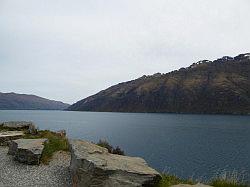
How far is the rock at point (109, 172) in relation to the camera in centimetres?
1448

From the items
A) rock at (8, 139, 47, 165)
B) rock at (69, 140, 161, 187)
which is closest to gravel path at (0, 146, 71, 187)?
rock at (8, 139, 47, 165)

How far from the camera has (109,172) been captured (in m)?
14.7

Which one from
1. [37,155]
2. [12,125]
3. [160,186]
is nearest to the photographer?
[160,186]

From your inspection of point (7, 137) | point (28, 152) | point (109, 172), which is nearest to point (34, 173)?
point (28, 152)

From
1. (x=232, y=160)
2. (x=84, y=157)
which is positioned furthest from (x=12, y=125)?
(x=232, y=160)

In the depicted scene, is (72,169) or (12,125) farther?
(12,125)

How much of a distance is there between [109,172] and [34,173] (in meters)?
A: 5.29

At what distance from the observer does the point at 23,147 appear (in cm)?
2066

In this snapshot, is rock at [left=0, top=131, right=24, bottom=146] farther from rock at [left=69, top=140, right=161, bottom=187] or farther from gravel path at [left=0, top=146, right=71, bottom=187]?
rock at [left=69, top=140, right=161, bottom=187]

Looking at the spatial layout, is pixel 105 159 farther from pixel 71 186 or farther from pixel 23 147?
pixel 23 147

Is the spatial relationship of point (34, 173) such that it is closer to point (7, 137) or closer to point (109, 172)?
point (109, 172)

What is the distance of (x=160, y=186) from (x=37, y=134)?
16607mm

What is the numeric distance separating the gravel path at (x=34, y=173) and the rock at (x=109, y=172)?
107 cm

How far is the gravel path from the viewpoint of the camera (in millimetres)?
16567
